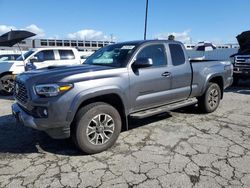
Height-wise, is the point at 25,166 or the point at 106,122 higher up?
the point at 106,122

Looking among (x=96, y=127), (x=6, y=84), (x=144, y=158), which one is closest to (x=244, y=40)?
(x=6, y=84)

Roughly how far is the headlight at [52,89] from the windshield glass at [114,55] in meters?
1.24

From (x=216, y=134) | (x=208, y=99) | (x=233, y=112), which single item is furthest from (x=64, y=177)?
(x=233, y=112)

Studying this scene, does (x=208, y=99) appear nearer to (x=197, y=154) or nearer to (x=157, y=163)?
(x=197, y=154)

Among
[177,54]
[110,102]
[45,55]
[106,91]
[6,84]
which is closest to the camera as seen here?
[106,91]

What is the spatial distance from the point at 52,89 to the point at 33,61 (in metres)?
7.00

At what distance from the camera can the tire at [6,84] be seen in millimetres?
10384

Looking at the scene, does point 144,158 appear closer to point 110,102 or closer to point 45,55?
point 110,102

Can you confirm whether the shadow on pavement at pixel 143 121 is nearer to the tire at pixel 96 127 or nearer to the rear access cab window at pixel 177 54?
the tire at pixel 96 127

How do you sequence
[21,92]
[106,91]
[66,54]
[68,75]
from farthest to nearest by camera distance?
1. [66,54]
2. [21,92]
3. [106,91]
4. [68,75]

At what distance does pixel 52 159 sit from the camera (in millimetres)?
4141

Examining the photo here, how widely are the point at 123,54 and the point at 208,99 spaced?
2810mm

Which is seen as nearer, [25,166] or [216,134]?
[25,166]

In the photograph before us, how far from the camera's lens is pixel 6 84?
1045 cm
